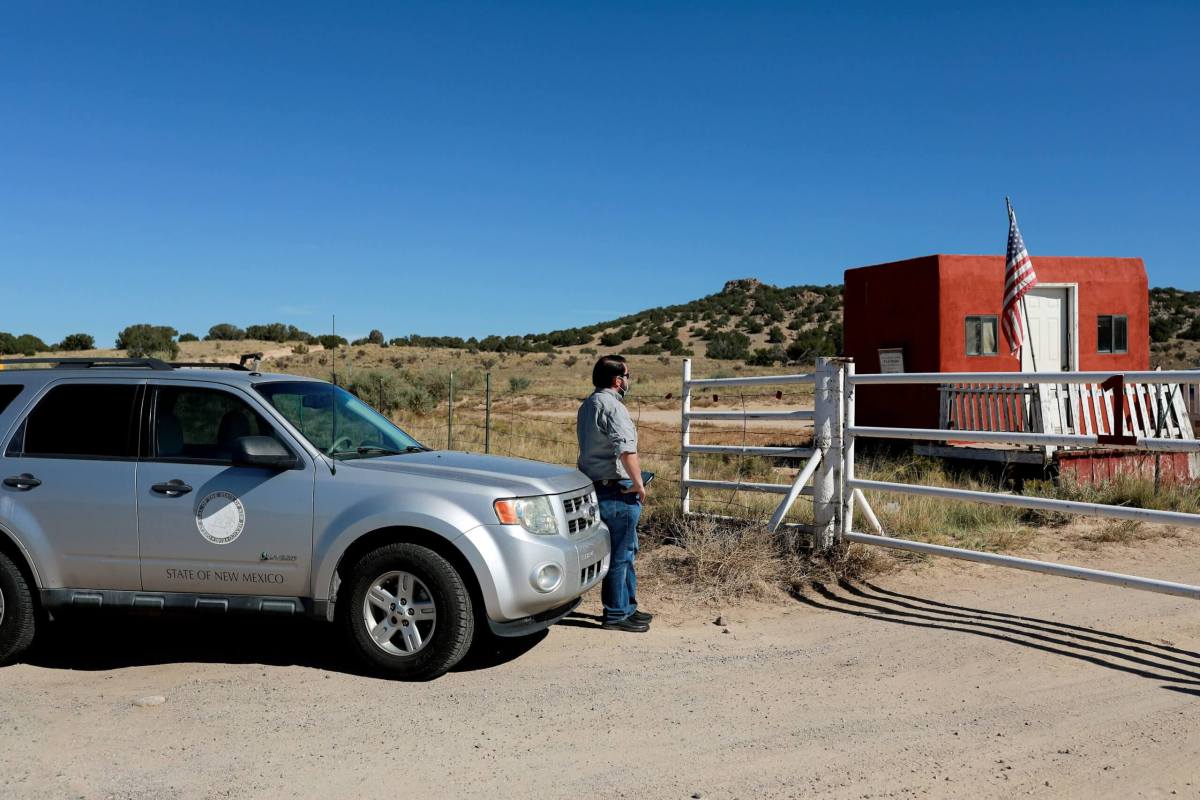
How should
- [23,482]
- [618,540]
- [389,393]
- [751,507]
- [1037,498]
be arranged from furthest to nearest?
[389,393] → [751,507] → [1037,498] → [618,540] → [23,482]

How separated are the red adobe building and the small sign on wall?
0.06 feet

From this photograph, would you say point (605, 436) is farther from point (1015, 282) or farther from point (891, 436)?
point (1015, 282)

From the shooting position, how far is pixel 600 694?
5.36 meters

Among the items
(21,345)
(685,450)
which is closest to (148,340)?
(21,345)

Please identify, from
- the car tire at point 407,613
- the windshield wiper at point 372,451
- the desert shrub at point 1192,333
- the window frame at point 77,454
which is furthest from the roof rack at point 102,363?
the desert shrub at point 1192,333

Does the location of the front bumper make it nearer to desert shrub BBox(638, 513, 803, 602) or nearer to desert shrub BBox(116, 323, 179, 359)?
desert shrub BBox(638, 513, 803, 602)

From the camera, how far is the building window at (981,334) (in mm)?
18641

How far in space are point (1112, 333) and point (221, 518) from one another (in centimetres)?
1820

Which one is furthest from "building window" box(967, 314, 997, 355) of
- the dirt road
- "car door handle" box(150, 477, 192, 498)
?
"car door handle" box(150, 477, 192, 498)

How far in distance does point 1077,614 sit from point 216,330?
68.1 m

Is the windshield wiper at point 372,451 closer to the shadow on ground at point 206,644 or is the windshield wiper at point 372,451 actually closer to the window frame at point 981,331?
the shadow on ground at point 206,644

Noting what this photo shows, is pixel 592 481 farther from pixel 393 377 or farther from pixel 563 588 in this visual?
pixel 393 377

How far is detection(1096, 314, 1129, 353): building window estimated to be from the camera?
19.2 m

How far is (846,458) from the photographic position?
8312mm
